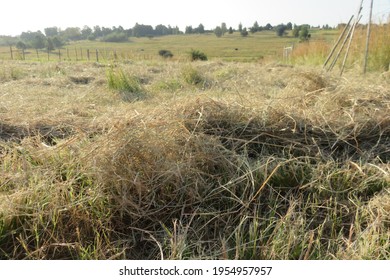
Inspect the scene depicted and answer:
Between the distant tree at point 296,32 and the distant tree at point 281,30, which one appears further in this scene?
the distant tree at point 281,30

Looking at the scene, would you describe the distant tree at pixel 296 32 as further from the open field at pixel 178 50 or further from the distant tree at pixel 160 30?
the distant tree at pixel 160 30

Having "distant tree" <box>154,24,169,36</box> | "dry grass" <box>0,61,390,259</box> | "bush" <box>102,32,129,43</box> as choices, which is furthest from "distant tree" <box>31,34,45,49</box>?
"dry grass" <box>0,61,390,259</box>

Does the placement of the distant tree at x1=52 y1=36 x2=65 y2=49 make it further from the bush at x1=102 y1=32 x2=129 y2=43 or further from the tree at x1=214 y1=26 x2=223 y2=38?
the tree at x1=214 y1=26 x2=223 y2=38

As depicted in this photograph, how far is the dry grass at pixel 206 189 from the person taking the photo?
4.66ft

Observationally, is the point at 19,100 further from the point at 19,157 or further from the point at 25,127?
the point at 19,157

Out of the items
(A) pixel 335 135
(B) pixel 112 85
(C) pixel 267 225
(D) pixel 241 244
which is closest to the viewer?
(D) pixel 241 244

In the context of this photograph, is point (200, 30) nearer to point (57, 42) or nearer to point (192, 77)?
point (57, 42)

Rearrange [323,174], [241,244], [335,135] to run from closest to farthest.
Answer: [241,244] → [323,174] → [335,135]

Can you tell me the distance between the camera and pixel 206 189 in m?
1.72

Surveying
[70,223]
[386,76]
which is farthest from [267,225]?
[386,76]

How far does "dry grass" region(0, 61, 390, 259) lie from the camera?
1421 millimetres

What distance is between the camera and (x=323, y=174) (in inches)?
73.4

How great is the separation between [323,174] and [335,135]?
557mm

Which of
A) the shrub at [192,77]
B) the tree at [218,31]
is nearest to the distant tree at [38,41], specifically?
the shrub at [192,77]
